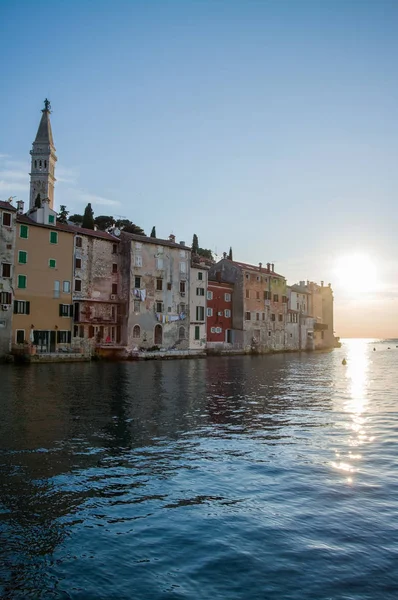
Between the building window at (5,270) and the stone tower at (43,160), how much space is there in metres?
63.7

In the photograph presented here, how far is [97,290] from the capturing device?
184 ft

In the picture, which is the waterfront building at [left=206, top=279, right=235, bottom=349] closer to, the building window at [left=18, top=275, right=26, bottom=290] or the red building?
the red building

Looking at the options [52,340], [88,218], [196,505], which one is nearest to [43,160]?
[88,218]

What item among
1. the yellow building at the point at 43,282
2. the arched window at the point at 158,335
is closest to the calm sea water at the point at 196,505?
the yellow building at the point at 43,282

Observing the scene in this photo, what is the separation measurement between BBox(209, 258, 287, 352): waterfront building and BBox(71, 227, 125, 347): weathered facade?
23766mm

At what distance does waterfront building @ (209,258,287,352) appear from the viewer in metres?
76.8

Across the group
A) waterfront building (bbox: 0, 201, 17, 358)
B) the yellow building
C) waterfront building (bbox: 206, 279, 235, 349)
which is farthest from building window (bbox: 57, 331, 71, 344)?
waterfront building (bbox: 206, 279, 235, 349)

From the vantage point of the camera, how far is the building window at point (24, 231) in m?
48.4

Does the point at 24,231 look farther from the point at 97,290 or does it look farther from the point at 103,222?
the point at 103,222

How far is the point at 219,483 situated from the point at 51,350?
42.9m

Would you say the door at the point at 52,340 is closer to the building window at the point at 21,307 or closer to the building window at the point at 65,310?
the building window at the point at 65,310

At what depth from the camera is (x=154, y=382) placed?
31.5m

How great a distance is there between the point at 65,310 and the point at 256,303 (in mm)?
Result: 36348

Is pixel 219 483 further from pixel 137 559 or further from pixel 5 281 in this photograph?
pixel 5 281
